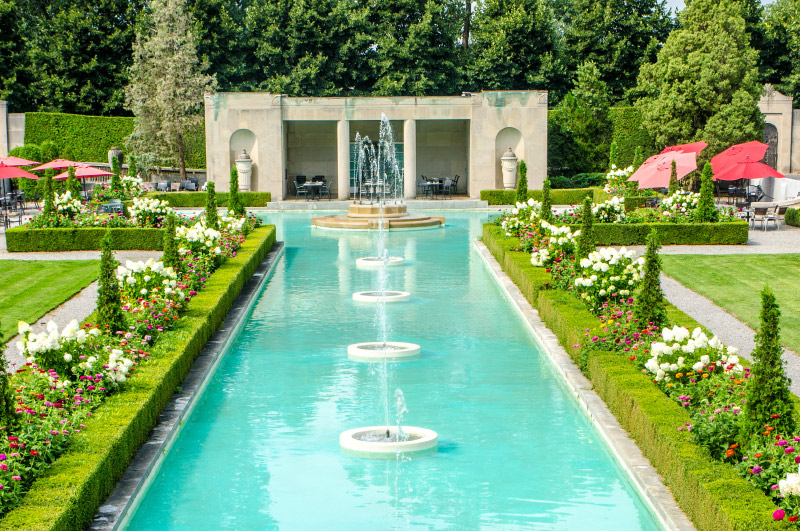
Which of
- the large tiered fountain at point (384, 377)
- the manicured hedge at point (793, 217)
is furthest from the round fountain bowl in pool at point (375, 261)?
the manicured hedge at point (793, 217)

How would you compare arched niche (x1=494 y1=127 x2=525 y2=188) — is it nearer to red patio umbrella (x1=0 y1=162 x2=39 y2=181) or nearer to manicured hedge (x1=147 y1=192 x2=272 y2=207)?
manicured hedge (x1=147 y1=192 x2=272 y2=207)

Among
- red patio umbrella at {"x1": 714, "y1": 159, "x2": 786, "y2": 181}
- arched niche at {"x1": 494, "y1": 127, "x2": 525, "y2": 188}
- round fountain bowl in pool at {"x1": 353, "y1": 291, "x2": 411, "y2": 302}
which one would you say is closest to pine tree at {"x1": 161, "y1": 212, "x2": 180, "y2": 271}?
round fountain bowl in pool at {"x1": 353, "y1": 291, "x2": 411, "y2": 302}

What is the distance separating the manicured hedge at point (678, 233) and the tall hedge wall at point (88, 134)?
26.2 m

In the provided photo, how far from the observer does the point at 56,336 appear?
9.07m

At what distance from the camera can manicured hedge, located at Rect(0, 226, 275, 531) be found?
6516 millimetres

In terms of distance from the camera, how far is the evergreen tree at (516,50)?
48.3 m

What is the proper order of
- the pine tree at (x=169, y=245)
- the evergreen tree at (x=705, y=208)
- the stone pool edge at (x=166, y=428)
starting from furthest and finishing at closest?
the evergreen tree at (x=705, y=208)
the pine tree at (x=169, y=245)
the stone pool edge at (x=166, y=428)

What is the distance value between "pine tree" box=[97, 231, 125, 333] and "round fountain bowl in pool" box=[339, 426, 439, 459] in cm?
320

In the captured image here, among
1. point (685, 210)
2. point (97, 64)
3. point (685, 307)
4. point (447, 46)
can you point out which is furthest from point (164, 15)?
point (685, 307)

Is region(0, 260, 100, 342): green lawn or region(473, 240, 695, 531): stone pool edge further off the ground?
region(0, 260, 100, 342): green lawn

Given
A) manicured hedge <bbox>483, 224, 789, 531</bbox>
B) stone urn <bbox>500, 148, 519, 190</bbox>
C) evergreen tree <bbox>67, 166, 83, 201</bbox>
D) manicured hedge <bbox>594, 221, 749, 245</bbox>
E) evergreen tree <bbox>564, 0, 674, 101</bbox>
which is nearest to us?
manicured hedge <bbox>483, 224, 789, 531</bbox>

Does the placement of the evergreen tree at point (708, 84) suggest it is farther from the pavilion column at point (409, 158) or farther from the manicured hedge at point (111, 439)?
the manicured hedge at point (111, 439)

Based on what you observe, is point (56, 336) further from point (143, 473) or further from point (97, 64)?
point (97, 64)

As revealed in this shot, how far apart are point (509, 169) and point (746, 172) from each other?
12.7 meters
